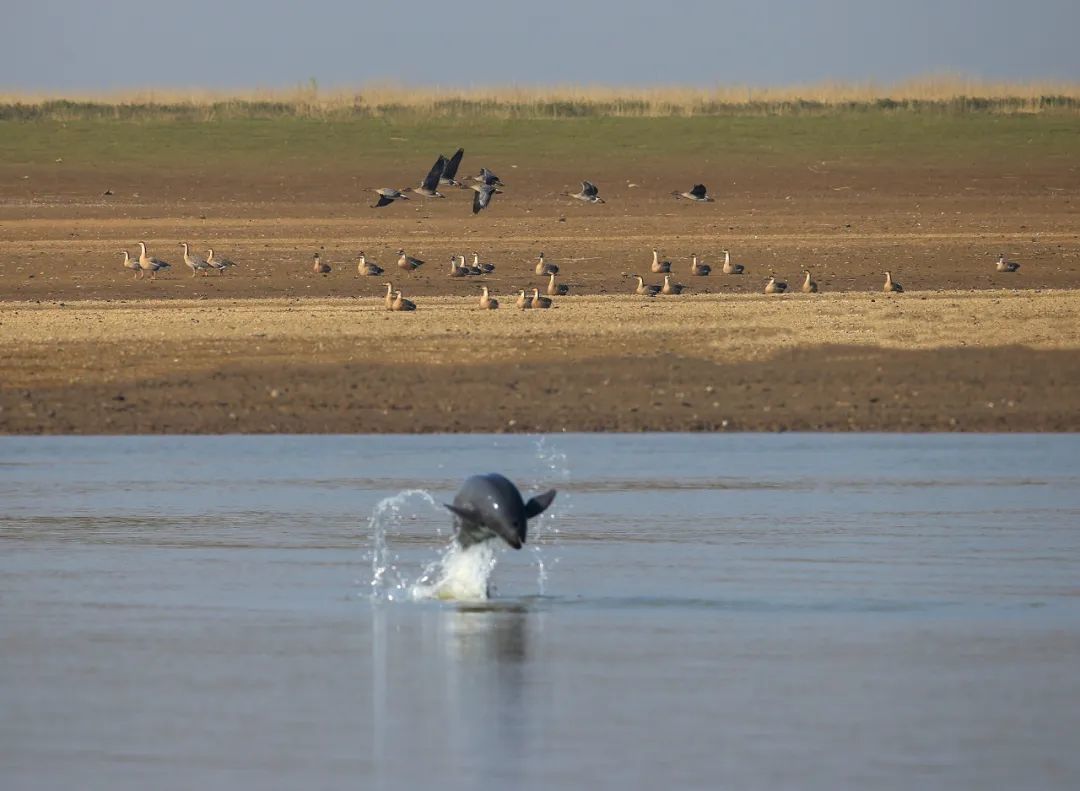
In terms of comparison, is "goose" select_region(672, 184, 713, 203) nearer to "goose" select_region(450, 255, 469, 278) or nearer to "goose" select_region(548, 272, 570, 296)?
"goose" select_region(450, 255, 469, 278)

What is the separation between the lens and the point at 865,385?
17.5 meters

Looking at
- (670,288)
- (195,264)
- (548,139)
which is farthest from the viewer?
(548,139)

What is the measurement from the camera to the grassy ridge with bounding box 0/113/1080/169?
42.2m

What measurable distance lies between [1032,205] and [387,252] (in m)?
11.9

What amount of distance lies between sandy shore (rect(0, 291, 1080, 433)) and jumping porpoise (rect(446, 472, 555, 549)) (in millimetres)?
6236

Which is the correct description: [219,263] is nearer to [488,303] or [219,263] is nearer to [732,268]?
[488,303]

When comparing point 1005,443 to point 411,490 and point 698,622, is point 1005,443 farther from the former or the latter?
point 698,622

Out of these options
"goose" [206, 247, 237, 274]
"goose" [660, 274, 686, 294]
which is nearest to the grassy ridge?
"goose" [206, 247, 237, 274]

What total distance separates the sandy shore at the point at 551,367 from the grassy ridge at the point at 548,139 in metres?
19.7

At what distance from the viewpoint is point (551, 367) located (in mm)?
18344

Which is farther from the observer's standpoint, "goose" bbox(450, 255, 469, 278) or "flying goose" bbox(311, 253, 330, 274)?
"flying goose" bbox(311, 253, 330, 274)

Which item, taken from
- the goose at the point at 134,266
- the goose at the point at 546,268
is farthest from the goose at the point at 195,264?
the goose at the point at 546,268

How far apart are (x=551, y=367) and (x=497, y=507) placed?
8.59 m

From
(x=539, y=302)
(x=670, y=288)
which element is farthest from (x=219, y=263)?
(x=670, y=288)
